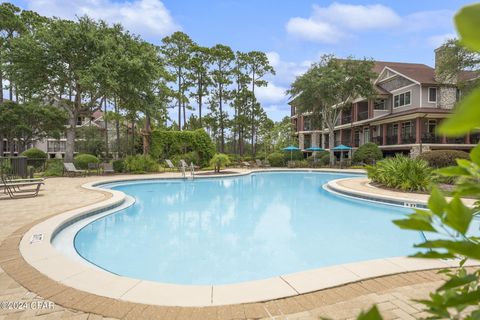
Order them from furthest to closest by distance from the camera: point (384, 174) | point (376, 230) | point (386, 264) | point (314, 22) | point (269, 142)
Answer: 1. point (269, 142)
2. point (314, 22)
3. point (384, 174)
4. point (376, 230)
5. point (386, 264)

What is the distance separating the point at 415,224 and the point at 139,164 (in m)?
20.9

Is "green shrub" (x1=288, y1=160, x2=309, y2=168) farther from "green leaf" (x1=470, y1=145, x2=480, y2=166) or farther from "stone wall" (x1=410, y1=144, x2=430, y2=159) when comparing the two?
"green leaf" (x1=470, y1=145, x2=480, y2=166)

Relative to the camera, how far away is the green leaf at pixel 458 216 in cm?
56

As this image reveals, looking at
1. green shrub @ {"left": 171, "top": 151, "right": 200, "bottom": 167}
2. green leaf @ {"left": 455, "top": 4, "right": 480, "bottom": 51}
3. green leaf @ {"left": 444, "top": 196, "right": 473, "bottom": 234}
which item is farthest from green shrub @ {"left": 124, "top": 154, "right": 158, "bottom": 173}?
green leaf @ {"left": 455, "top": 4, "right": 480, "bottom": 51}

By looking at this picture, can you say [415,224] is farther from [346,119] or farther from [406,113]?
[346,119]

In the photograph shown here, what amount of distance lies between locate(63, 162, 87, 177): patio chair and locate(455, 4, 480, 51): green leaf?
19750 mm

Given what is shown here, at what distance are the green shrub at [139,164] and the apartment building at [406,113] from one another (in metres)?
21.1

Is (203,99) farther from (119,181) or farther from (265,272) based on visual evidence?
(265,272)

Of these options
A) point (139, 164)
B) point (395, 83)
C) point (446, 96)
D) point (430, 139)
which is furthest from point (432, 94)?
point (139, 164)

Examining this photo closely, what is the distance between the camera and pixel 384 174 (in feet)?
42.7

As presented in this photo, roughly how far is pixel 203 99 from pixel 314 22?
17199mm

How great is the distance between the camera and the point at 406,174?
12.0 metres

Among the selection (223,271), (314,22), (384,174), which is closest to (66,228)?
(223,271)

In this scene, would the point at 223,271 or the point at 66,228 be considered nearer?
the point at 223,271
